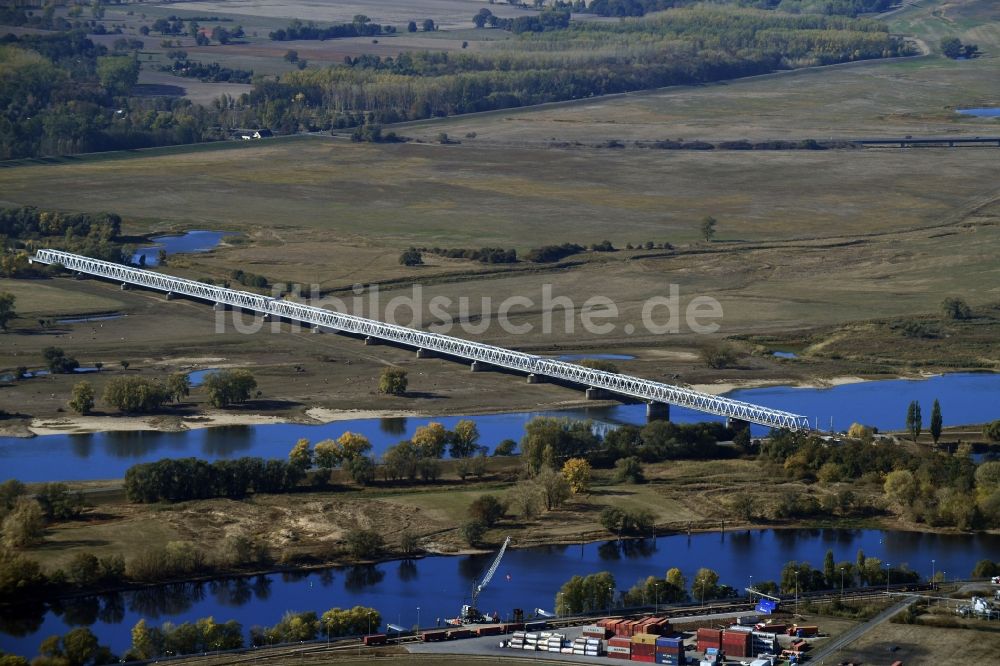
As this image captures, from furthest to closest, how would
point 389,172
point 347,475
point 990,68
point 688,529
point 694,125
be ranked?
point 990,68 < point 694,125 < point 389,172 < point 347,475 < point 688,529

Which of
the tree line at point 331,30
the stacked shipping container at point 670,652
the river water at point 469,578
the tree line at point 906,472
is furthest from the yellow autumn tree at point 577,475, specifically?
the tree line at point 331,30

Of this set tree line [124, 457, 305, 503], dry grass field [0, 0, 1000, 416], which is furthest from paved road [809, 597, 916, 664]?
dry grass field [0, 0, 1000, 416]

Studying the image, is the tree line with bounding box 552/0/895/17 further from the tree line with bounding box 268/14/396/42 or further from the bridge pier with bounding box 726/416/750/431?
the bridge pier with bounding box 726/416/750/431

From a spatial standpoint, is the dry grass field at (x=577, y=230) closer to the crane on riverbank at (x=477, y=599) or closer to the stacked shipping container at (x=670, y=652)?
the crane on riverbank at (x=477, y=599)

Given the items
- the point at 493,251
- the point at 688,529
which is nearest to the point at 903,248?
the point at 493,251

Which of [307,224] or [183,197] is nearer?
[307,224]

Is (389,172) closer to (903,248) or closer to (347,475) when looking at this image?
(903,248)
